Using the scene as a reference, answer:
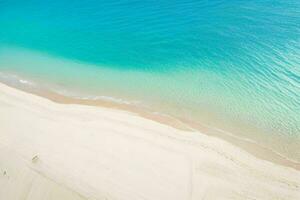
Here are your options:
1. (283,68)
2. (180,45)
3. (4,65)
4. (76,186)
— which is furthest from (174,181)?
(4,65)

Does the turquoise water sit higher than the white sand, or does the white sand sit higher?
the turquoise water

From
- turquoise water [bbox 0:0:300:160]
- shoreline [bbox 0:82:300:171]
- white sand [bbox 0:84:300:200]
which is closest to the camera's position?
white sand [bbox 0:84:300:200]

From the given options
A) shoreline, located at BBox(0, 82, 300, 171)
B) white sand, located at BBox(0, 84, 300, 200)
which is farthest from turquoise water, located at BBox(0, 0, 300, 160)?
white sand, located at BBox(0, 84, 300, 200)

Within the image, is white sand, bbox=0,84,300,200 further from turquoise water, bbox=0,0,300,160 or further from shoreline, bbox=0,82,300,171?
turquoise water, bbox=0,0,300,160

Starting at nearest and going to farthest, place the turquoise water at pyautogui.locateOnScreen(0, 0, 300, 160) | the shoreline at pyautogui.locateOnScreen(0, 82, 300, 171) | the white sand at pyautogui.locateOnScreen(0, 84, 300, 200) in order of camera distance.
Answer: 1. the white sand at pyautogui.locateOnScreen(0, 84, 300, 200)
2. the shoreline at pyautogui.locateOnScreen(0, 82, 300, 171)
3. the turquoise water at pyautogui.locateOnScreen(0, 0, 300, 160)

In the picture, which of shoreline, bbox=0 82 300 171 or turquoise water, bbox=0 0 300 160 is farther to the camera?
turquoise water, bbox=0 0 300 160
